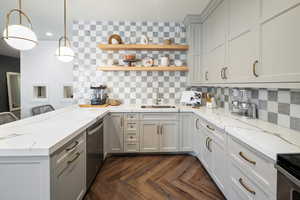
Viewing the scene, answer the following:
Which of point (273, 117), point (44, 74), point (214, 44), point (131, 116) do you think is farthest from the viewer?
point (44, 74)

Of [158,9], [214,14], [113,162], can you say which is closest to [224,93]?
[214,14]

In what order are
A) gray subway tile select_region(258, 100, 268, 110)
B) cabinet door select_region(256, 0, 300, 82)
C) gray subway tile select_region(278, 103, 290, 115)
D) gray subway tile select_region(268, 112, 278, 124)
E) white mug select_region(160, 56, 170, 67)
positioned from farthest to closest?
white mug select_region(160, 56, 170, 67), gray subway tile select_region(258, 100, 268, 110), gray subway tile select_region(268, 112, 278, 124), gray subway tile select_region(278, 103, 290, 115), cabinet door select_region(256, 0, 300, 82)

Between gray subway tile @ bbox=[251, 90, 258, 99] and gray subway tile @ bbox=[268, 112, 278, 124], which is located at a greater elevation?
gray subway tile @ bbox=[251, 90, 258, 99]

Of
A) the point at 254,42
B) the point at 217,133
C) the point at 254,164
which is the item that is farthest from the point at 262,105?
the point at 254,164

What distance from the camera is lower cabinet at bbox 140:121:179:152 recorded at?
9.14 ft

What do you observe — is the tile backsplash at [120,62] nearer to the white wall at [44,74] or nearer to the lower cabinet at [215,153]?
the lower cabinet at [215,153]

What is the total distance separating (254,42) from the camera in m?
1.51

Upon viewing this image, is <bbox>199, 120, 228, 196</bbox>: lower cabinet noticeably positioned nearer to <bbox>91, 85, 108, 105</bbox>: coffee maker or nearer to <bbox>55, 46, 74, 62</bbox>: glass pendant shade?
<bbox>91, 85, 108, 105</bbox>: coffee maker

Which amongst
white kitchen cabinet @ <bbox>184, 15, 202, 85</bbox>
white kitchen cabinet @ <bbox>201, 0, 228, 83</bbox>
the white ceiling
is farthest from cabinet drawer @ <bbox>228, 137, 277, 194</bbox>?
the white ceiling

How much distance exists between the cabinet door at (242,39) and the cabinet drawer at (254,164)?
0.69 meters

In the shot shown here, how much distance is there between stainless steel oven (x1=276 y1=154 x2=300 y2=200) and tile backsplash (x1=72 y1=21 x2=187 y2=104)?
2.53 meters

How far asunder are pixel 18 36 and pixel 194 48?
8.62 ft

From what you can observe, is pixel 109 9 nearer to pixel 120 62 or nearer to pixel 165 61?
pixel 120 62

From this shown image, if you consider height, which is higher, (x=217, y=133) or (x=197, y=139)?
(x=217, y=133)
